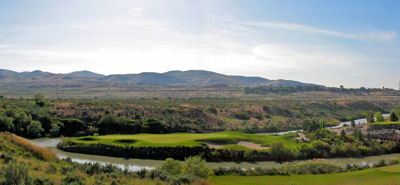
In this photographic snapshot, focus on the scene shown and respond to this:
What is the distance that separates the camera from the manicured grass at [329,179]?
23.3 metres

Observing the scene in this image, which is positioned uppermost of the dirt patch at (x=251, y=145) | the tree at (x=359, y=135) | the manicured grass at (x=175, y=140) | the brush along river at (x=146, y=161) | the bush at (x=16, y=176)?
the bush at (x=16, y=176)

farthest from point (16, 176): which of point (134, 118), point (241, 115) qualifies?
point (241, 115)

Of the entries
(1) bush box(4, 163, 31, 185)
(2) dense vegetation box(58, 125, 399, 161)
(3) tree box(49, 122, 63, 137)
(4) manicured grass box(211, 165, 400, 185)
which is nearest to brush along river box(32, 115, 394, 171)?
(2) dense vegetation box(58, 125, 399, 161)

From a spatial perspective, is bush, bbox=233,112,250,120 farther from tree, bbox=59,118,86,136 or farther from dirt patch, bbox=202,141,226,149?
tree, bbox=59,118,86,136

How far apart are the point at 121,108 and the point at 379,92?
170m

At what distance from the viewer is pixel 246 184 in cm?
2309

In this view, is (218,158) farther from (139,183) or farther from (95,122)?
(95,122)

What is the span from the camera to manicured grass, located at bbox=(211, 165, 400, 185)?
23328 millimetres

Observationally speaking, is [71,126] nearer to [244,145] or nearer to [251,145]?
[244,145]

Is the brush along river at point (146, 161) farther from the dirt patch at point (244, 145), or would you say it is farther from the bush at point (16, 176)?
the bush at point (16, 176)

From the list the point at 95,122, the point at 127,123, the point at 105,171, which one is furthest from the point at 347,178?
the point at 95,122

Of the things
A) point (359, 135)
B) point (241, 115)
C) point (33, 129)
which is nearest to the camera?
point (359, 135)

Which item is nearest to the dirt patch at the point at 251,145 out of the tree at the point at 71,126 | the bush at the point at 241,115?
the tree at the point at 71,126

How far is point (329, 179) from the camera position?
963 inches
